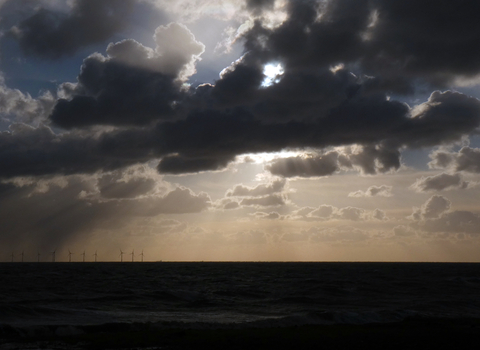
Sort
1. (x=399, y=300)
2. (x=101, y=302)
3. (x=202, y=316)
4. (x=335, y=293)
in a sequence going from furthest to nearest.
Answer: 1. (x=335, y=293)
2. (x=399, y=300)
3. (x=101, y=302)
4. (x=202, y=316)

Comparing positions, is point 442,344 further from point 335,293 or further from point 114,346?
point 335,293

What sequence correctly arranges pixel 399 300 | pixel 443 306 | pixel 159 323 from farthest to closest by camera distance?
pixel 399 300
pixel 443 306
pixel 159 323

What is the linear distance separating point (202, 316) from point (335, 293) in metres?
28.0

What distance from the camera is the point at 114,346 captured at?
25.2 m

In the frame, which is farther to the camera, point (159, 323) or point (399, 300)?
point (399, 300)

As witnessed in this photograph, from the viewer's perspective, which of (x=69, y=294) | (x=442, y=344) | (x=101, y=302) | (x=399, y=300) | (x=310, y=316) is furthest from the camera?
(x=69, y=294)

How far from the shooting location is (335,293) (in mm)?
64688

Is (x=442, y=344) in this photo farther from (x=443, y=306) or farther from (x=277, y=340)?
(x=443, y=306)

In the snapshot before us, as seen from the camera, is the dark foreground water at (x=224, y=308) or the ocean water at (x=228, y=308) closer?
the dark foreground water at (x=224, y=308)

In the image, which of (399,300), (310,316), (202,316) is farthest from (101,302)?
(399,300)

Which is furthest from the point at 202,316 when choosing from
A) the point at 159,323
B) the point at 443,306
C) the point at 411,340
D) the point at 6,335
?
the point at 443,306

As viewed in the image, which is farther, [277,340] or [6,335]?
[6,335]

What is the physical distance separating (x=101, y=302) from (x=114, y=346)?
2875 centimetres

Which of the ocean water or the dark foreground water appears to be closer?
the dark foreground water
